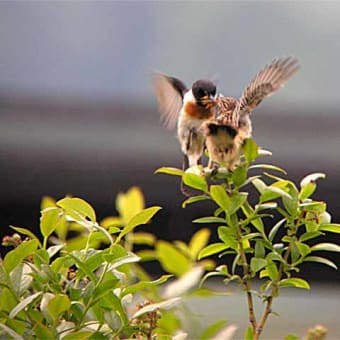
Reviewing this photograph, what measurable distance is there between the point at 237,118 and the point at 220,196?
9cm

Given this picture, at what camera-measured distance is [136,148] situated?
64.0 inches

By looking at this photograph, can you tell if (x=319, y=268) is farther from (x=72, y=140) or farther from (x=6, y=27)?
(x=6, y=27)

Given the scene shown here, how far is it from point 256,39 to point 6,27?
62 centimetres

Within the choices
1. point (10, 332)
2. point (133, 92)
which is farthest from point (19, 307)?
point (133, 92)

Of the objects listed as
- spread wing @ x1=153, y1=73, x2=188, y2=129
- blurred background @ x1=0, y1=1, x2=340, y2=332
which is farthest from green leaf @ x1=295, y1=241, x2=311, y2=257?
blurred background @ x1=0, y1=1, x2=340, y2=332

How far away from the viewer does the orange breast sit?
2.18ft

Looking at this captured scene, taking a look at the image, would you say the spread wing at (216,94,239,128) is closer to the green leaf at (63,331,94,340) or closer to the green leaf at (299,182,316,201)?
the green leaf at (299,182,316,201)

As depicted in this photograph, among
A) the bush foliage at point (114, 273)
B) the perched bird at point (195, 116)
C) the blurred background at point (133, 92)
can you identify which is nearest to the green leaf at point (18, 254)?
the bush foliage at point (114, 273)

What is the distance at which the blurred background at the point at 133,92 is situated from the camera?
5.20 feet

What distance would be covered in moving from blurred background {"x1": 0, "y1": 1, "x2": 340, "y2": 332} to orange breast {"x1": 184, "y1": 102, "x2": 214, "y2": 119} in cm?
85

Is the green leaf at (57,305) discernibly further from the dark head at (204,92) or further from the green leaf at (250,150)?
the dark head at (204,92)

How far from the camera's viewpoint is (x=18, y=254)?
1.46ft

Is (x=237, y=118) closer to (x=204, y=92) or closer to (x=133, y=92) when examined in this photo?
(x=204, y=92)

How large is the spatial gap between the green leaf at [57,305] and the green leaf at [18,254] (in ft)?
0.16
